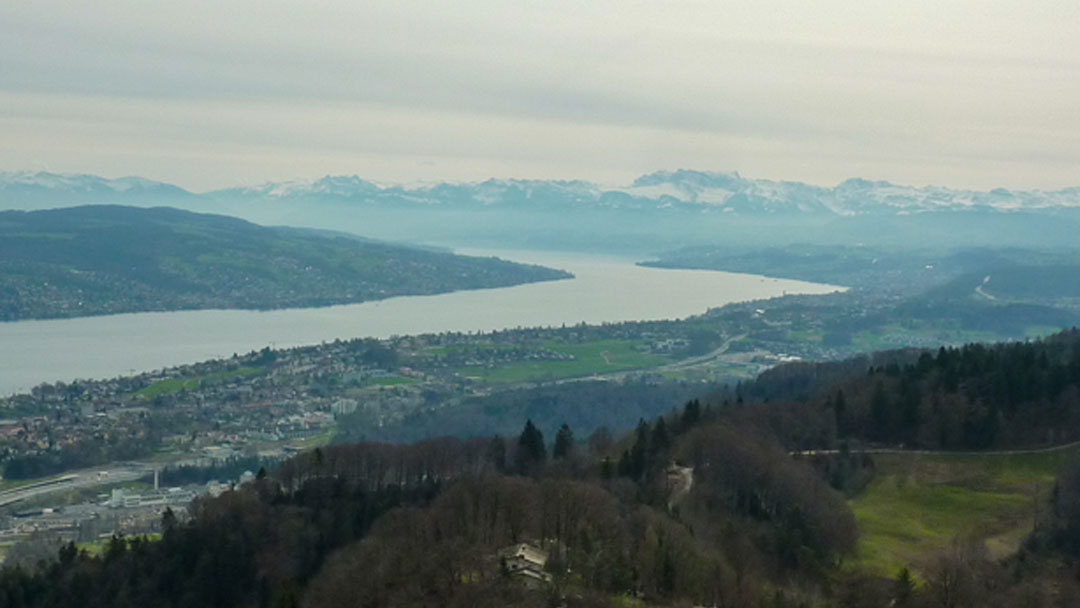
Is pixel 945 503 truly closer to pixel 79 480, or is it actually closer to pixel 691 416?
pixel 691 416

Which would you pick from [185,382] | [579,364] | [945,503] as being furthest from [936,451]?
[185,382]

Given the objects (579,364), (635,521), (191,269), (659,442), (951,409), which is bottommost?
(579,364)

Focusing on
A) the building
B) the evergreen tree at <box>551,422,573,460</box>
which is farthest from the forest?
the building

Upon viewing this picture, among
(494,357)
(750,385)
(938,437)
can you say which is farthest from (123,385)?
(938,437)

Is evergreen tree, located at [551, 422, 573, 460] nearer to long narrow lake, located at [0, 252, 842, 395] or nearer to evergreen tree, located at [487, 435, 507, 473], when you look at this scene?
evergreen tree, located at [487, 435, 507, 473]

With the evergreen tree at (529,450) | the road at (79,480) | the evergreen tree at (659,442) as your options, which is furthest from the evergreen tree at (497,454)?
the road at (79,480)

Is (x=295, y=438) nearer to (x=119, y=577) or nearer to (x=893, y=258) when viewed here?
(x=119, y=577)

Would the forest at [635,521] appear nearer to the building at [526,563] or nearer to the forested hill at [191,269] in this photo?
the building at [526,563]
